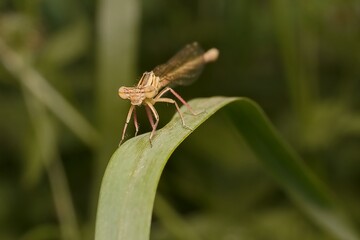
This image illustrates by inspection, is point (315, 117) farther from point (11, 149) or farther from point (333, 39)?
point (11, 149)

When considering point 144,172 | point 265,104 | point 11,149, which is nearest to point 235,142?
point 265,104

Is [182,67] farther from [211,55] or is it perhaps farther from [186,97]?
[186,97]

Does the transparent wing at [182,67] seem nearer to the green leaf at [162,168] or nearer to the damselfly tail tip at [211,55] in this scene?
the damselfly tail tip at [211,55]

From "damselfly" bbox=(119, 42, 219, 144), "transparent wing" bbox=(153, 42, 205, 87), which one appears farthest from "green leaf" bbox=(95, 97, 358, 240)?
"transparent wing" bbox=(153, 42, 205, 87)

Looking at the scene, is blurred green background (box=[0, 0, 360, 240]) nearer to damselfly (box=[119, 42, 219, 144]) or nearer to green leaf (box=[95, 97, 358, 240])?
damselfly (box=[119, 42, 219, 144])

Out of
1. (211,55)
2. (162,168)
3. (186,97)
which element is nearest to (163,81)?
(211,55)

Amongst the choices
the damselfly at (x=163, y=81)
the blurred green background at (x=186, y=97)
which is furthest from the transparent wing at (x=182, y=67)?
the blurred green background at (x=186, y=97)
